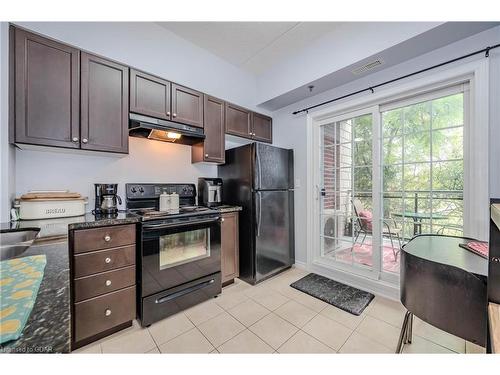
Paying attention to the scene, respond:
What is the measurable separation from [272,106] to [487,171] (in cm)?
249

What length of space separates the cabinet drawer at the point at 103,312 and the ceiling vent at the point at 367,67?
305 cm

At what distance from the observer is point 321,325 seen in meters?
1.76

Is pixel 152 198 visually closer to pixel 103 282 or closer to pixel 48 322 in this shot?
pixel 103 282

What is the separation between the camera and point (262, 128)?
318cm

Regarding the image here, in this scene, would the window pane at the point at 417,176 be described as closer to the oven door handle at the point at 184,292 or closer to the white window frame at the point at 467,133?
the white window frame at the point at 467,133

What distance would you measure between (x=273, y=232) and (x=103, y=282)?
5.95ft

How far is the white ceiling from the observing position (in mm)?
2217

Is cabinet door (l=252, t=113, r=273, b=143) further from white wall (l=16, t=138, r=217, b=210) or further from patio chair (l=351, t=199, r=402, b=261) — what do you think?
patio chair (l=351, t=199, r=402, b=261)

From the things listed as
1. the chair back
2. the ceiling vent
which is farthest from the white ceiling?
the chair back

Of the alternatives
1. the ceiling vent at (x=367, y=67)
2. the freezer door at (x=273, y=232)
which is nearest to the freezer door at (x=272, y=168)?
the freezer door at (x=273, y=232)

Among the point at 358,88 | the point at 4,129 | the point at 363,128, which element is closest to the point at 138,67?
the point at 4,129

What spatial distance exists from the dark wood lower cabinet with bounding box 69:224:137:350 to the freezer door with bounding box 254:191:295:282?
1.32 meters
